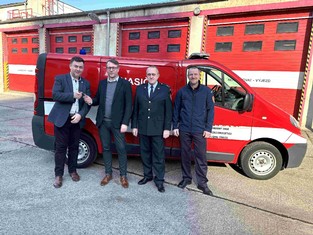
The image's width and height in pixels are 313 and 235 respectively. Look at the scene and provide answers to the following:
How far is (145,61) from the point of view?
13.1 ft

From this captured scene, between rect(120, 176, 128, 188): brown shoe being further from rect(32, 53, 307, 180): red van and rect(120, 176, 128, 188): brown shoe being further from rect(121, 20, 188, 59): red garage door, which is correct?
rect(121, 20, 188, 59): red garage door

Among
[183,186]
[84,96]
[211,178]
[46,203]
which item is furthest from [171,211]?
[84,96]

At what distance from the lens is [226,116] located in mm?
3838

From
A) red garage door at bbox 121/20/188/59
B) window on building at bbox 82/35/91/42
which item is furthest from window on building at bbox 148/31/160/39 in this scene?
window on building at bbox 82/35/91/42

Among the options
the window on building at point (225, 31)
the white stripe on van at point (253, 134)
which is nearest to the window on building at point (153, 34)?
the window on building at point (225, 31)

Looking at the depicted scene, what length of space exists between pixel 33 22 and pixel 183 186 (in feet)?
48.3

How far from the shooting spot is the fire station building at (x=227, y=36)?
8.09m

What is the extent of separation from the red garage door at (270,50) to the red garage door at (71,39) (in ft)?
21.7

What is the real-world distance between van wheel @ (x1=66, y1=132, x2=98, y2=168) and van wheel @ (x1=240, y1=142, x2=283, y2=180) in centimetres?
260

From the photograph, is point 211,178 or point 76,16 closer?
point 211,178

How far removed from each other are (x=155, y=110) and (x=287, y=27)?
7295 mm

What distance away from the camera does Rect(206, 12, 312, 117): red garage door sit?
8.09m

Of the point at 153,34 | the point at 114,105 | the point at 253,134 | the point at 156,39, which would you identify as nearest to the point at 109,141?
the point at 114,105

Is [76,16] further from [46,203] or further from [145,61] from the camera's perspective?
[46,203]
